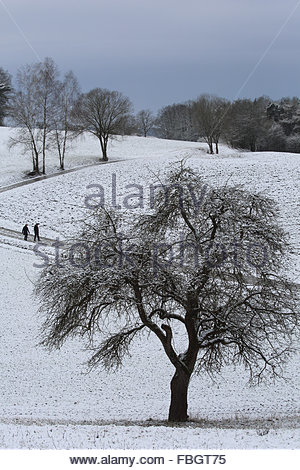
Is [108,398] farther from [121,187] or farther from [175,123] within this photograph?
[175,123]

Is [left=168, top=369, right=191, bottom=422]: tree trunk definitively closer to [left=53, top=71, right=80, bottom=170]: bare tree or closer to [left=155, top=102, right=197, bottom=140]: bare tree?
[left=53, top=71, right=80, bottom=170]: bare tree

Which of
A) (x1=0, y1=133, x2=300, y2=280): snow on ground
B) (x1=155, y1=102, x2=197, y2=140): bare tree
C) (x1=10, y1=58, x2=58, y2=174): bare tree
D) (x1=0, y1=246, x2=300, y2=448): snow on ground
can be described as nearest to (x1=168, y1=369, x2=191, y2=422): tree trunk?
(x1=0, y1=246, x2=300, y2=448): snow on ground

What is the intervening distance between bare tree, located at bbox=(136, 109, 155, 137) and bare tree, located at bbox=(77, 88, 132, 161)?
6055 centimetres

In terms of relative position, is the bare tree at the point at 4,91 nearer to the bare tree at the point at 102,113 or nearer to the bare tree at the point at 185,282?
the bare tree at the point at 102,113

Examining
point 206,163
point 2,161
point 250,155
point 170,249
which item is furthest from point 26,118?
point 170,249

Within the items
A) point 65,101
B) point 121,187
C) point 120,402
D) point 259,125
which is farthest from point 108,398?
point 259,125

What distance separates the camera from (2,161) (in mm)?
65875

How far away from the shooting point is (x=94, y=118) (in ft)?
212

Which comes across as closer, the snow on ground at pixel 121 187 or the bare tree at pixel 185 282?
the bare tree at pixel 185 282

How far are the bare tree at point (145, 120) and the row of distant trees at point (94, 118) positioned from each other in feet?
110

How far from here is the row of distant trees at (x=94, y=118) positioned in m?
57.4

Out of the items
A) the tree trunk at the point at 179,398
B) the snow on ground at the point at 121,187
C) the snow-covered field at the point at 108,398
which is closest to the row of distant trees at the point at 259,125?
the snow on ground at the point at 121,187

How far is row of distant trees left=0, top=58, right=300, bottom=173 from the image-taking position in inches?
2262

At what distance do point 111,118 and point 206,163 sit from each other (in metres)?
15.9
